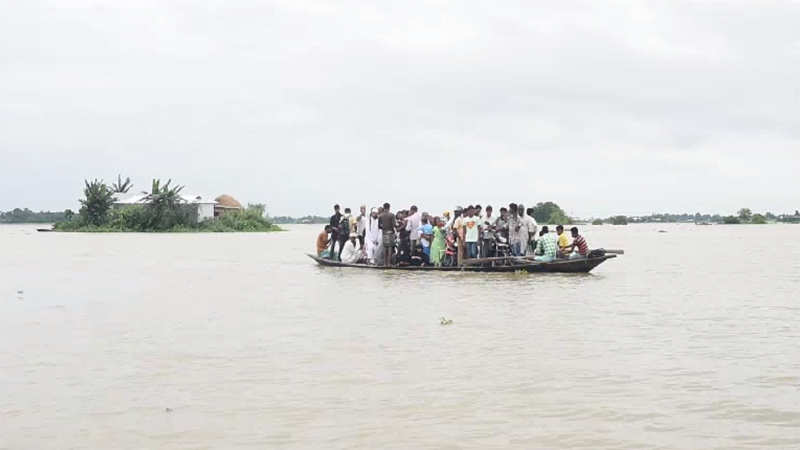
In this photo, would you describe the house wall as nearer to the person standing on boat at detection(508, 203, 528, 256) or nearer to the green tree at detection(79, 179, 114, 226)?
the green tree at detection(79, 179, 114, 226)

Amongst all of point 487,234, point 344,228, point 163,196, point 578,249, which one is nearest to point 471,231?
point 487,234

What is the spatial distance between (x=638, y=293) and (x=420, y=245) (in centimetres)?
558

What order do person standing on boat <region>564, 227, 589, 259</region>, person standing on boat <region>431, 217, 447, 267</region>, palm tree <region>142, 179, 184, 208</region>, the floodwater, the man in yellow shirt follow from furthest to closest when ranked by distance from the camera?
palm tree <region>142, 179, 184, 208</region> → person standing on boat <region>431, 217, 447, 267</region> → the man in yellow shirt → person standing on boat <region>564, 227, 589, 259</region> → the floodwater

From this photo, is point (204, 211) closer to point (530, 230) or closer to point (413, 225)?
point (413, 225)

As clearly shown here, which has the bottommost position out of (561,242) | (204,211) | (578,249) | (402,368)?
(402,368)

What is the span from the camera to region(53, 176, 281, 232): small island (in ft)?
206

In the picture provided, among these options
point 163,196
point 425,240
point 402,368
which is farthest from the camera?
point 163,196

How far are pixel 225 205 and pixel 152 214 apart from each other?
1039cm

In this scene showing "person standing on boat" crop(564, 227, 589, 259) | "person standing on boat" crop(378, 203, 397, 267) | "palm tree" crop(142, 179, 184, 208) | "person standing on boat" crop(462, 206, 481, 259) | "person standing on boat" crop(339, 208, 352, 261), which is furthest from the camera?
"palm tree" crop(142, 179, 184, 208)

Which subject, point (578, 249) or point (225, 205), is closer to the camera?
point (578, 249)

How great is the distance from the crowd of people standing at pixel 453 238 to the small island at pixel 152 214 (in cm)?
4433

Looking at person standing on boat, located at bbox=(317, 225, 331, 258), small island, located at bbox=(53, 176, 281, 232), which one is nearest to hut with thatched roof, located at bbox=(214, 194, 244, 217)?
small island, located at bbox=(53, 176, 281, 232)

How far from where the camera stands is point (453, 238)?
1912cm

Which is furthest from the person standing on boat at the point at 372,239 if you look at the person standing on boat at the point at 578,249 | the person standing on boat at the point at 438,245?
the person standing on boat at the point at 578,249
